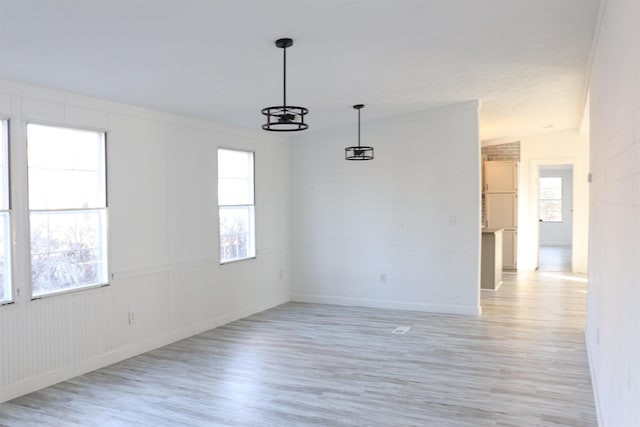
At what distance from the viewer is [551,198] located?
15.4 m

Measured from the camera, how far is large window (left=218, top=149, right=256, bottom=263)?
6.42 metres

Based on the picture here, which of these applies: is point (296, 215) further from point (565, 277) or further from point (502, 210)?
point (565, 277)

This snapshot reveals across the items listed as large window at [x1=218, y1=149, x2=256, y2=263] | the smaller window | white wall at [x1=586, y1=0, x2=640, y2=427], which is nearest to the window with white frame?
large window at [x1=218, y1=149, x2=256, y2=263]

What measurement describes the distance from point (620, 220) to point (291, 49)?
8.31 ft

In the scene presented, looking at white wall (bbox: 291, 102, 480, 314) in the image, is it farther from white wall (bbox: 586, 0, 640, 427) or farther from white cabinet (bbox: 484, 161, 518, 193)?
white cabinet (bbox: 484, 161, 518, 193)

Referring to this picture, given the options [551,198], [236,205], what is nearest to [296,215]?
[236,205]

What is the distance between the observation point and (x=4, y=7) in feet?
8.82

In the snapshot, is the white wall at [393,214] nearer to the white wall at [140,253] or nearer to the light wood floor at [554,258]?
the white wall at [140,253]

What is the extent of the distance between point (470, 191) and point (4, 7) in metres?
5.42

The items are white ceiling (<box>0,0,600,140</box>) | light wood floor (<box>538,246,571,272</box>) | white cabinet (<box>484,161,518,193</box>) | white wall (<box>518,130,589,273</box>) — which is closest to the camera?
white ceiling (<box>0,0,600,140</box>)

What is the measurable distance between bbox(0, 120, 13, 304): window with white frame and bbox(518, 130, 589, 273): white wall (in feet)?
30.6

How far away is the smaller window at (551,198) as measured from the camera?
50.1ft

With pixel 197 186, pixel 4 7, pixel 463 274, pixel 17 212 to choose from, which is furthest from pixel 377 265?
pixel 4 7

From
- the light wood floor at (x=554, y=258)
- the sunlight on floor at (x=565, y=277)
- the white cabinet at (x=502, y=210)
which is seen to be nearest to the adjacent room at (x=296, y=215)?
the sunlight on floor at (x=565, y=277)
